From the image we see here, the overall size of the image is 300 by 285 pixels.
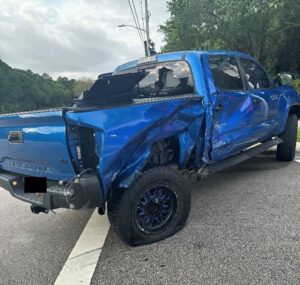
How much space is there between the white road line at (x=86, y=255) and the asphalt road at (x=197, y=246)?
6 cm

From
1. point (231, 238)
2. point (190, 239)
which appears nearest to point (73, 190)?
point (190, 239)

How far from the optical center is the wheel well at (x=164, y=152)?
3.77 meters

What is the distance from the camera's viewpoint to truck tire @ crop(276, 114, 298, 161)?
616cm

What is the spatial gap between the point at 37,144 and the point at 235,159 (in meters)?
2.66

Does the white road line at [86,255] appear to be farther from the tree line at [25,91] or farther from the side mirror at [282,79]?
the tree line at [25,91]

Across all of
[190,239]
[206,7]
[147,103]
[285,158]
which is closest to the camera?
[147,103]

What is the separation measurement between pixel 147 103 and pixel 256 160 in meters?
4.00

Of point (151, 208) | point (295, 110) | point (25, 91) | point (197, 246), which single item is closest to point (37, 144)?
point (151, 208)

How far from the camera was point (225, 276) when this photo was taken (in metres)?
2.89

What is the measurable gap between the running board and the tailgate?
169 centimetres

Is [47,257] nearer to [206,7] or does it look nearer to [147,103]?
[147,103]

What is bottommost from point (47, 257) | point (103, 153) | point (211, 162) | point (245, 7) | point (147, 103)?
point (47, 257)

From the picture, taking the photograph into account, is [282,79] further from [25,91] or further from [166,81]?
[25,91]

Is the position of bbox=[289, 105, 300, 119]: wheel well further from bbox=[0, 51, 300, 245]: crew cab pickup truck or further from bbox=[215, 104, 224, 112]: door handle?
bbox=[215, 104, 224, 112]: door handle
